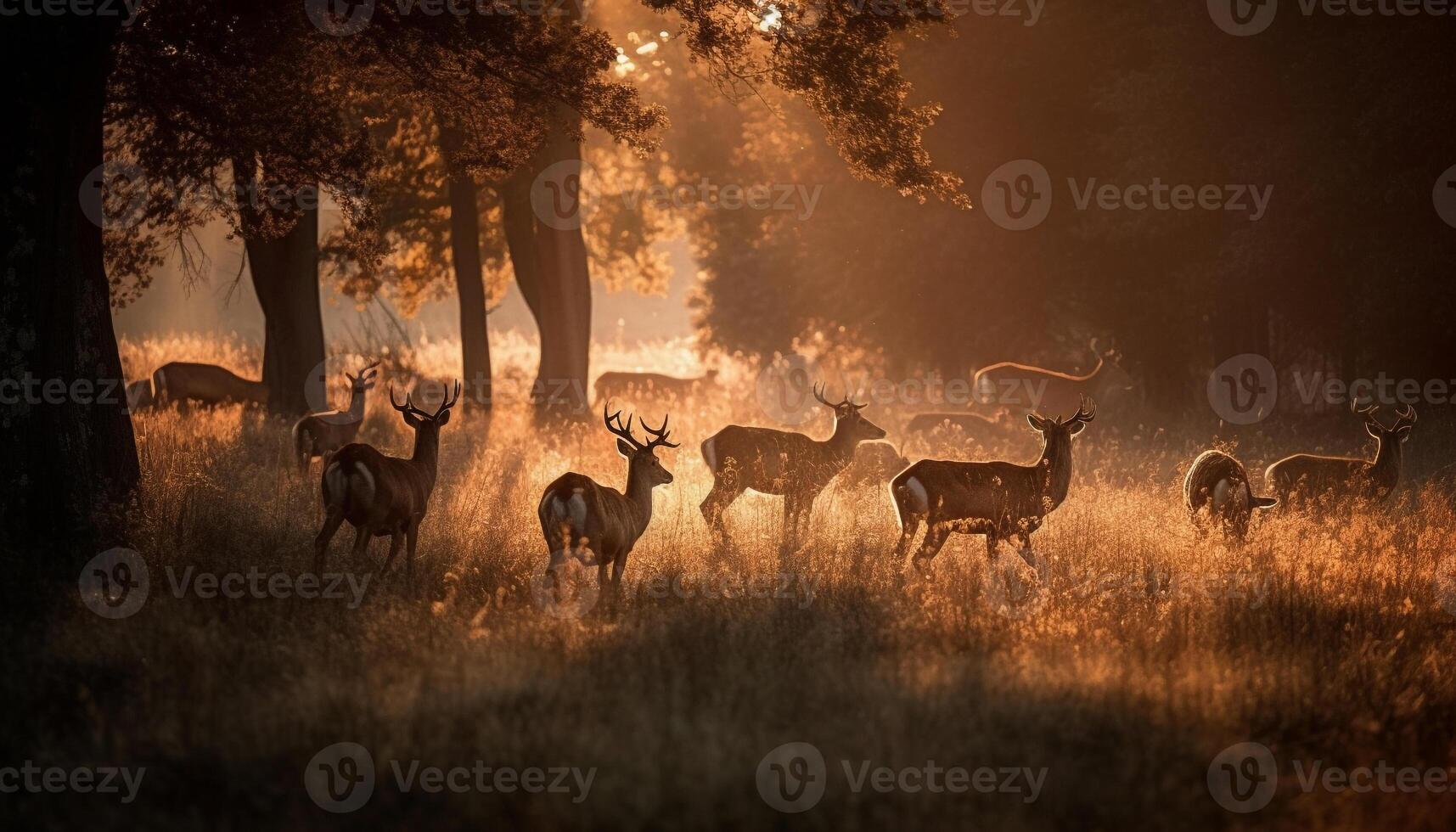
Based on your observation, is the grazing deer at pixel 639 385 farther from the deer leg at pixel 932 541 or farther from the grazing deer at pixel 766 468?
the deer leg at pixel 932 541

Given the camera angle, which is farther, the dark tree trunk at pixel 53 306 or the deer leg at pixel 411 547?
the deer leg at pixel 411 547

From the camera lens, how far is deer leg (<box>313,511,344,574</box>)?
341 inches

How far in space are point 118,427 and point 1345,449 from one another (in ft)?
50.3

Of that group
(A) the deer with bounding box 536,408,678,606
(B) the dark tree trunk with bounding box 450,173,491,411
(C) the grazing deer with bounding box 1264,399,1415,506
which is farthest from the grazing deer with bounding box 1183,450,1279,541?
(B) the dark tree trunk with bounding box 450,173,491,411

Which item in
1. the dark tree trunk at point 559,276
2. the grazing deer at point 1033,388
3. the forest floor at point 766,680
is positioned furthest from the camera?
the grazing deer at point 1033,388

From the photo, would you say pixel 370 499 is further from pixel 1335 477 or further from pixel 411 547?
pixel 1335 477

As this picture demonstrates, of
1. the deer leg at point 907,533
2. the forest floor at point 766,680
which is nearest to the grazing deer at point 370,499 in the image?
the forest floor at point 766,680

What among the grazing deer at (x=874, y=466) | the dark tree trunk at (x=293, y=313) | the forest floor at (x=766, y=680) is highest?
the dark tree trunk at (x=293, y=313)

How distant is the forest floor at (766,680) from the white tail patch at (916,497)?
51 centimetres

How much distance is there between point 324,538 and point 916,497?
4256mm

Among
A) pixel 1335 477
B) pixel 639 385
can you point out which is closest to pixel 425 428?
pixel 1335 477

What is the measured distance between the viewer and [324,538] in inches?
344

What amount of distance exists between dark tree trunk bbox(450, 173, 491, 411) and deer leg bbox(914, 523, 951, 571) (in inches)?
456

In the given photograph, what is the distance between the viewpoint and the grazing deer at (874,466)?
1397 centimetres
